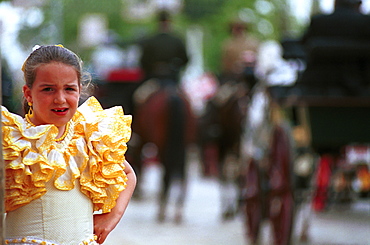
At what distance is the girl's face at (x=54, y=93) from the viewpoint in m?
2.63

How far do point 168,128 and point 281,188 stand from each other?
10.4 ft

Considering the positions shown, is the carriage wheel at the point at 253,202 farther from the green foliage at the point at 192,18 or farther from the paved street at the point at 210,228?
the green foliage at the point at 192,18

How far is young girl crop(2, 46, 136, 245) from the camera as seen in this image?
2.54m

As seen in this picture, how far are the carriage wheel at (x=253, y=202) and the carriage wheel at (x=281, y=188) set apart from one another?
240 millimetres

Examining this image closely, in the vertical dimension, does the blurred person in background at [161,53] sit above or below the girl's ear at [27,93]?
above

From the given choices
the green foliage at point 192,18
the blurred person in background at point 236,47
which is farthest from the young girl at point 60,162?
the green foliage at point 192,18

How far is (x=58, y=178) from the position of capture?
8.46 ft

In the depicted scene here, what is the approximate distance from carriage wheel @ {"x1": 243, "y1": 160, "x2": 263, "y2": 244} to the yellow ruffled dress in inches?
179

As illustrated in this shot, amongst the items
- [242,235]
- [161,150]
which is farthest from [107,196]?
[161,150]

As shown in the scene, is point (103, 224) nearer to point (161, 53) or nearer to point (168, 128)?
point (168, 128)

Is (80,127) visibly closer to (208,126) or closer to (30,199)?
(30,199)

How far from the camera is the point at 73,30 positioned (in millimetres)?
29828

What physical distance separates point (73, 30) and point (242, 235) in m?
22.3

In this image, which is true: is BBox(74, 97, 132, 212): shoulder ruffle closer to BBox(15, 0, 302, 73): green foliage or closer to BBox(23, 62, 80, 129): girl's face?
BBox(23, 62, 80, 129): girl's face
